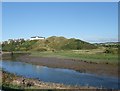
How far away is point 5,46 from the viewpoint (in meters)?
85.1

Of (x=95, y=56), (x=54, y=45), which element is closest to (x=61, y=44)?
(x=54, y=45)

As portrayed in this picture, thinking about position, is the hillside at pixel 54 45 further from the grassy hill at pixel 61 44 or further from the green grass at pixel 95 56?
the green grass at pixel 95 56

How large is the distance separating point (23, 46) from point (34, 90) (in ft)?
209

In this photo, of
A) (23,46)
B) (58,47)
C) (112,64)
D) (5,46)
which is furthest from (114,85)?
(5,46)

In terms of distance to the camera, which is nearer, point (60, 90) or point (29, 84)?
point (60, 90)

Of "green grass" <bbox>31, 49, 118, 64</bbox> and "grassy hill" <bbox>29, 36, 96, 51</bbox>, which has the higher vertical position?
"grassy hill" <bbox>29, 36, 96, 51</bbox>

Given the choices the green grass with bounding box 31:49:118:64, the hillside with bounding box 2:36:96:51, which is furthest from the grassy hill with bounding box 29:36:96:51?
the green grass with bounding box 31:49:118:64

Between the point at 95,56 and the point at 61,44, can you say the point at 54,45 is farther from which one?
the point at 95,56

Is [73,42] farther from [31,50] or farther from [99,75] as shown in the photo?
[99,75]

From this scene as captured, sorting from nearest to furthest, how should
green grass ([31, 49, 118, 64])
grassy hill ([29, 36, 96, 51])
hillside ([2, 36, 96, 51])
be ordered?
green grass ([31, 49, 118, 64]) < grassy hill ([29, 36, 96, 51]) < hillside ([2, 36, 96, 51])

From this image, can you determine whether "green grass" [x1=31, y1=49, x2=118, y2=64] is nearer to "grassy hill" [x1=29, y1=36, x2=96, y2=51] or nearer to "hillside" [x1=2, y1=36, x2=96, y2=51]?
"grassy hill" [x1=29, y1=36, x2=96, y2=51]

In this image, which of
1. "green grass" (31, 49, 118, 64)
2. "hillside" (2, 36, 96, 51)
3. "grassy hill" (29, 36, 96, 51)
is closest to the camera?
"green grass" (31, 49, 118, 64)

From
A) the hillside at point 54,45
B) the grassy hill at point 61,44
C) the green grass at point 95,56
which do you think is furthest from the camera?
the hillside at point 54,45

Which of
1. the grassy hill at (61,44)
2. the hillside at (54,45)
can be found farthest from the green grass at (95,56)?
the hillside at (54,45)
